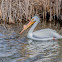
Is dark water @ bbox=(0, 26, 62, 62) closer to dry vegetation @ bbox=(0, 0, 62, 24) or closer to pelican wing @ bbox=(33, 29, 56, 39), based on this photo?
pelican wing @ bbox=(33, 29, 56, 39)

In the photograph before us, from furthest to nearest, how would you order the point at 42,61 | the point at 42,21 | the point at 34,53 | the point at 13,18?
the point at 42,21, the point at 13,18, the point at 34,53, the point at 42,61

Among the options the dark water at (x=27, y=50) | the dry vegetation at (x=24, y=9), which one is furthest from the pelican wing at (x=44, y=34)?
the dry vegetation at (x=24, y=9)

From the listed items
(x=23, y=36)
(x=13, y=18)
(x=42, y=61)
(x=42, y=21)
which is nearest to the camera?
(x=42, y=61)

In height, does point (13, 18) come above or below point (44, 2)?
below

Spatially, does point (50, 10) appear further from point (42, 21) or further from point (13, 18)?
point (13, 18)

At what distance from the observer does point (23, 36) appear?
8.40m

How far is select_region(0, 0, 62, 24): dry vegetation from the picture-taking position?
10.8 meters

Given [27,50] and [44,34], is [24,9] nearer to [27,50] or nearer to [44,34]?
[44,34]

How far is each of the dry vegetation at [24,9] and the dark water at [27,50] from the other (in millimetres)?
2720

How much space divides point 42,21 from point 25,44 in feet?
15.9

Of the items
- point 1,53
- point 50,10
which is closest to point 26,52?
point 1,53

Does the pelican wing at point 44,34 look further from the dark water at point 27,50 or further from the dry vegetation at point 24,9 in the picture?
the dry vegetation at point 24,9

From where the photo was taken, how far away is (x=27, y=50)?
21.4ft

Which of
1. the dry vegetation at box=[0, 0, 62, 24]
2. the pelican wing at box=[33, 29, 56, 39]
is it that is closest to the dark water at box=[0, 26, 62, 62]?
the pelican wing at box=[33, 29, 56, 39]
